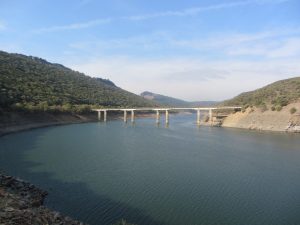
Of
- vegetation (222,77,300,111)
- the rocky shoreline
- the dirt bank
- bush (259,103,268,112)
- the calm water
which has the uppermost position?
vegetation (222,77,300,111)

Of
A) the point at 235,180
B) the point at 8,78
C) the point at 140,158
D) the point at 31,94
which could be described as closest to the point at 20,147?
the point at 140,158

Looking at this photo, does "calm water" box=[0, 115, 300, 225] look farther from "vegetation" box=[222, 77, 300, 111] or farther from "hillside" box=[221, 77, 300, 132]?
"vegetation" box=[222, 77, 300, 111]

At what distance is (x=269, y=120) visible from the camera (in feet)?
238

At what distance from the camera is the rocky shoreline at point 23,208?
13245 mm

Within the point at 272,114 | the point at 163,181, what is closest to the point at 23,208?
the point at 163,181

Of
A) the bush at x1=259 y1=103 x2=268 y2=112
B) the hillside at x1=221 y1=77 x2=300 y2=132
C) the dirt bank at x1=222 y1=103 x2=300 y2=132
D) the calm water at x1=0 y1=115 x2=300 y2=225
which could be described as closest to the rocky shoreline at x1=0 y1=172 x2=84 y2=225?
the calm water at x1=0 y1=115 x2=300 y2=225

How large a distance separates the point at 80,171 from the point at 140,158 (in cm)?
872

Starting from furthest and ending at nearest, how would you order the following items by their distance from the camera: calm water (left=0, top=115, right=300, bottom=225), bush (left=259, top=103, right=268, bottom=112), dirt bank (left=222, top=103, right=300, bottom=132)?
1. bush (left=259, top=103, right=268, bottom=112)
2. dirt bank (left=222, top=103, right=300, bottom=132)
3. calm water (left=0, top=115, right=300, bottom=225)

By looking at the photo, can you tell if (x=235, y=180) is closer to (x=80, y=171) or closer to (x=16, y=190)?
(x=80, y=171)

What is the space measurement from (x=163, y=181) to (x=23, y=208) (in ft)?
40.0

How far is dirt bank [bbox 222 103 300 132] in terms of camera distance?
6838cm

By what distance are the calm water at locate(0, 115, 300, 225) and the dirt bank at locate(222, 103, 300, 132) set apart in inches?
1082

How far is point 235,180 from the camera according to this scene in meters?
26.3

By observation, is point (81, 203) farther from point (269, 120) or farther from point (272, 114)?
point (272, 114)
